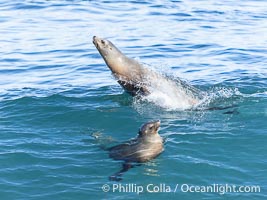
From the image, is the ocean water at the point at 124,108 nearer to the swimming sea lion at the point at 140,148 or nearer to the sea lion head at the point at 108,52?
the swimming sea lion at the point at 140,148

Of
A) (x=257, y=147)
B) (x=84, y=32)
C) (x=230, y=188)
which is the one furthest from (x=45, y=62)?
(x=230, y=188)

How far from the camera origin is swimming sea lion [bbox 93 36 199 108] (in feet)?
44.5

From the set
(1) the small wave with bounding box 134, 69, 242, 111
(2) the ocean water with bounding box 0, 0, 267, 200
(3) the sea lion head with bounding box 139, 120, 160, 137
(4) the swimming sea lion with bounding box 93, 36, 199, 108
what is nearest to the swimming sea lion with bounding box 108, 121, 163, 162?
(3) the sea lion head with bounding box 139, 120, 160, 137

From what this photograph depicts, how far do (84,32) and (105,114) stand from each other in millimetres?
9549

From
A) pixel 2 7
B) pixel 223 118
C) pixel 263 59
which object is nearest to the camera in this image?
pixel 223 118

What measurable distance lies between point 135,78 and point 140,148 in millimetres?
3526

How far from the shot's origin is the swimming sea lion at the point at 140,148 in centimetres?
1010

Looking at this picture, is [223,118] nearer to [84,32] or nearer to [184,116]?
[184,116]

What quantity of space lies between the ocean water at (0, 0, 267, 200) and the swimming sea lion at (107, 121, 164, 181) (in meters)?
0.13

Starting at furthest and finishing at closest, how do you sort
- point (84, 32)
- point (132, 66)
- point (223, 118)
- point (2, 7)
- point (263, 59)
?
1. point (2, 7)
2. point (84, 32)
3. point (263, 59)
4. point (132, 66)
5. point (223, 118)

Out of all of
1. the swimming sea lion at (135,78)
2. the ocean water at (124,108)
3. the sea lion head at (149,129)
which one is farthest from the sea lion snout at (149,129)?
the swimming sea lion at (135,78)

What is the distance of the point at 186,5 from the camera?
27.7 m

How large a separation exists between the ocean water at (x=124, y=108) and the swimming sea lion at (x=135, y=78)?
24 centimetres

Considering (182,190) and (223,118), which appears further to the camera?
(223,118)
